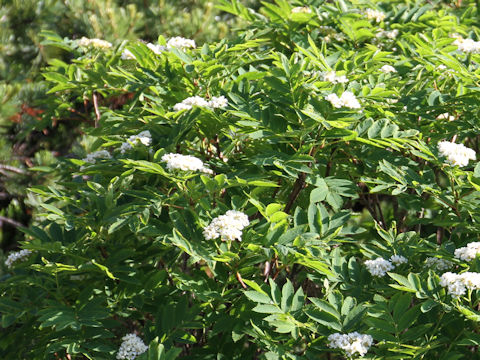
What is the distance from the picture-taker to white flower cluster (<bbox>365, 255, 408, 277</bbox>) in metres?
1.97

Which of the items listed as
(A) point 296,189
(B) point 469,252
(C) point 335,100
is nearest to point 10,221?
(A) point 296,189

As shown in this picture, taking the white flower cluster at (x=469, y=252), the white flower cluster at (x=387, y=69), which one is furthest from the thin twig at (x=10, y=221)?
the white flower cluster at (x=469, y=252)

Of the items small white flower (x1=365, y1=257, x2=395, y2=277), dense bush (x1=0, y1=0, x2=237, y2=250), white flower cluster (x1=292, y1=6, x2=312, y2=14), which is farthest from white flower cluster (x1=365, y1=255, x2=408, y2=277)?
dense bush (x1=0, y1=0, x2=237, y2=250)

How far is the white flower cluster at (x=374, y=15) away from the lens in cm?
295

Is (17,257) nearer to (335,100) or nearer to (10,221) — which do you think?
(335,100)

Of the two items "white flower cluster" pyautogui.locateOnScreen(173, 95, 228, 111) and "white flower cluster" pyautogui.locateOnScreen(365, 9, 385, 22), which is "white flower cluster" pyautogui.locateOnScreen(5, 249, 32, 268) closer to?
"white flower cluster" pyautogui.locateOnScreen(173, 95, 228, 111)

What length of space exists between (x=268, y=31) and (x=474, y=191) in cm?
117

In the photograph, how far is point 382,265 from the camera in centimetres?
198

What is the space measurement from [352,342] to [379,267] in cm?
35

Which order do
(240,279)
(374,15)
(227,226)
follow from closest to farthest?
(227,226)
(240,279)
(374,15)

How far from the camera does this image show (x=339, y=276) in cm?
204

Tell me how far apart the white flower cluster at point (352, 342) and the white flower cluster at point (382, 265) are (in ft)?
0.95

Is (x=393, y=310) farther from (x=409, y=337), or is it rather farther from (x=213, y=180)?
(x=213, y=180)

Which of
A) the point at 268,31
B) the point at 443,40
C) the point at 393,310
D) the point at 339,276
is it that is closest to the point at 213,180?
the point at 339,276
